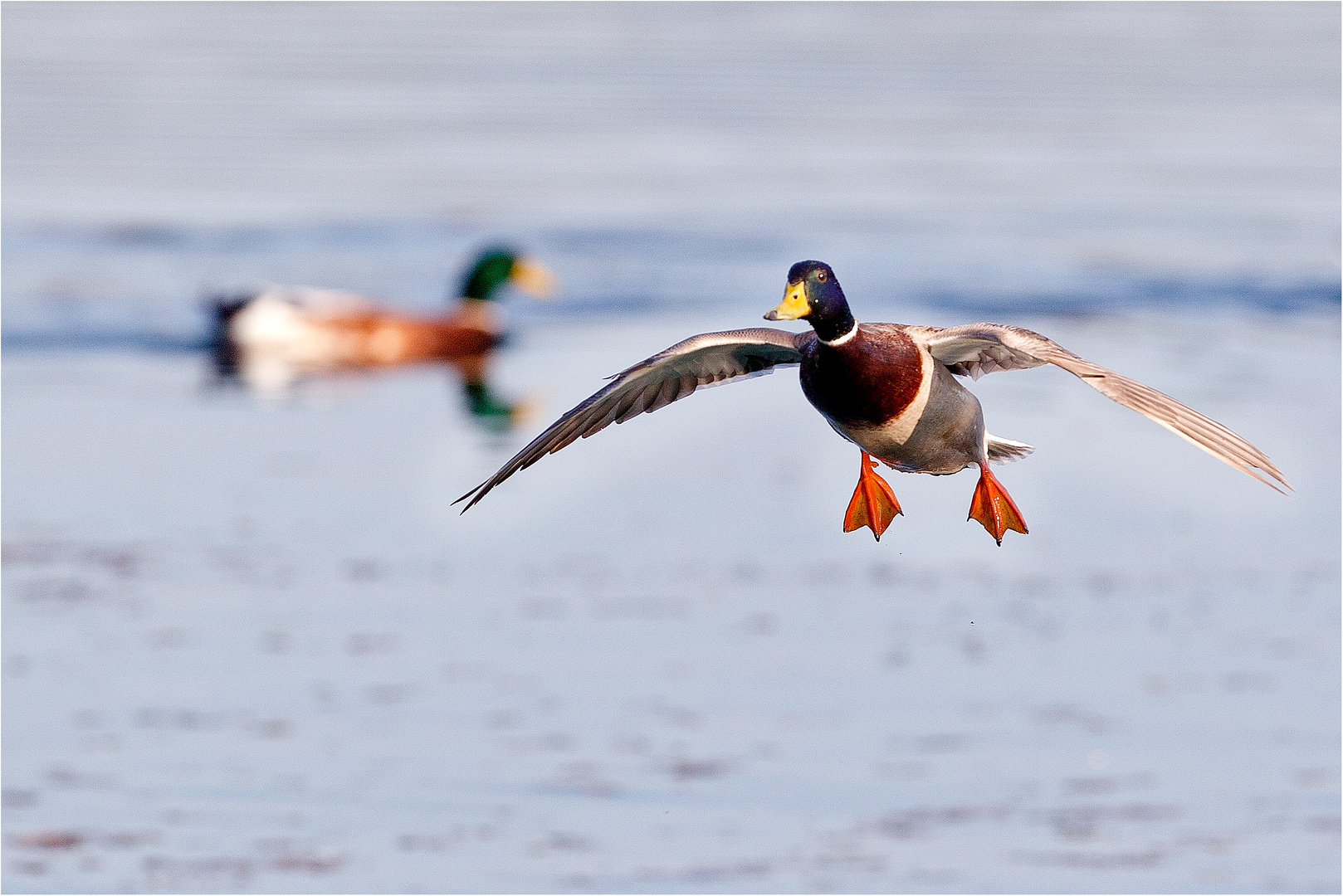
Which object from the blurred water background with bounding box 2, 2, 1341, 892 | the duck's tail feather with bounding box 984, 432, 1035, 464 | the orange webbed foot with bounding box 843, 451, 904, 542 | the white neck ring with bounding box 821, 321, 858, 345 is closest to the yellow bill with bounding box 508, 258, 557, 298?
the blurred water background with bounding box 2, 2, 1341, 892

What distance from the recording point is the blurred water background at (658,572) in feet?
44.8

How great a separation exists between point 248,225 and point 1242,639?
17609 mm

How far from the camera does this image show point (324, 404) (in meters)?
23.0

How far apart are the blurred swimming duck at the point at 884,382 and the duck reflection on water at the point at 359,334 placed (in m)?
17.2

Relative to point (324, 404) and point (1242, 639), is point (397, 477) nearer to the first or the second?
point (324, 404)

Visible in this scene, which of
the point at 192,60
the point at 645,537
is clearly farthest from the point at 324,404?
the point at 192,60

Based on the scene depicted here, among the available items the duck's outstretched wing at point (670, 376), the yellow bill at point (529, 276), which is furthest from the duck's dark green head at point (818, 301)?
the yellow bill at point (529, 276)

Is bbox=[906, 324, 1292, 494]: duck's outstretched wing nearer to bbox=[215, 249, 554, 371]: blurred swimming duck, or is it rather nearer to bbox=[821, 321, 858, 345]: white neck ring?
bbox=[821, 321, 858, 345]: white neck ring

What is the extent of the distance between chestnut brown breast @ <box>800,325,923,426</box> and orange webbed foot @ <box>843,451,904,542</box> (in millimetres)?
840

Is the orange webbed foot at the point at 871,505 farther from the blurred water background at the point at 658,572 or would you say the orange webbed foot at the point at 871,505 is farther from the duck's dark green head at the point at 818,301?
the blurred water background at the point at 658,572

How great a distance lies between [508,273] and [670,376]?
1954cm

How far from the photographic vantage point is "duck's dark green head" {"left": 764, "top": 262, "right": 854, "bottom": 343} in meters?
4.94

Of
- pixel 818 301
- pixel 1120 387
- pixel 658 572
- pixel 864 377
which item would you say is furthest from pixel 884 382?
pixel 658 572

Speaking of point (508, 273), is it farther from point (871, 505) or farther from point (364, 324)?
point (871, 505)
